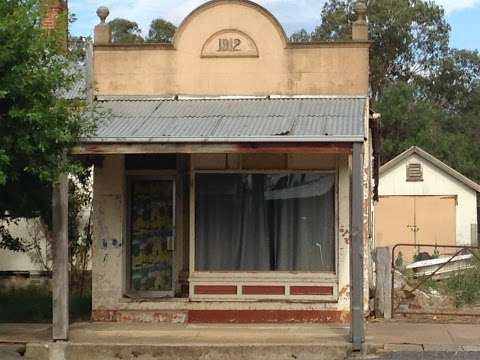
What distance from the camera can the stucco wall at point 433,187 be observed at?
97.5 feet

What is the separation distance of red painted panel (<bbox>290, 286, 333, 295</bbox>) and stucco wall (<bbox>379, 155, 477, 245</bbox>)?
18.0m

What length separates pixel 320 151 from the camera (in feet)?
35.7

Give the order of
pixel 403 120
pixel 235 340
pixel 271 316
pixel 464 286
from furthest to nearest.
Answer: pixel 403 120 < pixel 464 286 < pixel 271 316 < pixel 235 340

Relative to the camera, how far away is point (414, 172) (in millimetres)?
30078

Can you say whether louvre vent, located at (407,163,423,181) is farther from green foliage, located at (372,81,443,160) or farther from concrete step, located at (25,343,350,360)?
concrete step, located at (25,343,350,360)

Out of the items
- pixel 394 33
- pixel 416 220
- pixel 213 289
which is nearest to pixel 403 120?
pixel 394 33

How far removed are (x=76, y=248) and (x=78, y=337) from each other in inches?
271

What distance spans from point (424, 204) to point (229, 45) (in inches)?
716

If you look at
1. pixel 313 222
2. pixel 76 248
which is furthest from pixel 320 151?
pixel 76 248

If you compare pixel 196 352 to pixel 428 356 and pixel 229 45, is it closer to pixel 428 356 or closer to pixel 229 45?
pixel 428 356

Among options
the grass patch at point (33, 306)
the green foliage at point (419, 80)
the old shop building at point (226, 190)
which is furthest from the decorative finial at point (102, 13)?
the green foliage at point (419, 80)

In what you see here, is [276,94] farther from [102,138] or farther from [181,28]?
[102,138]

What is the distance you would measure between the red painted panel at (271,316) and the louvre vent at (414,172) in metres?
18.3

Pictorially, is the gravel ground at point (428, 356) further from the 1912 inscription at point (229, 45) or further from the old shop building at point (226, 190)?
the 1912 inscription at point (229, 45)
